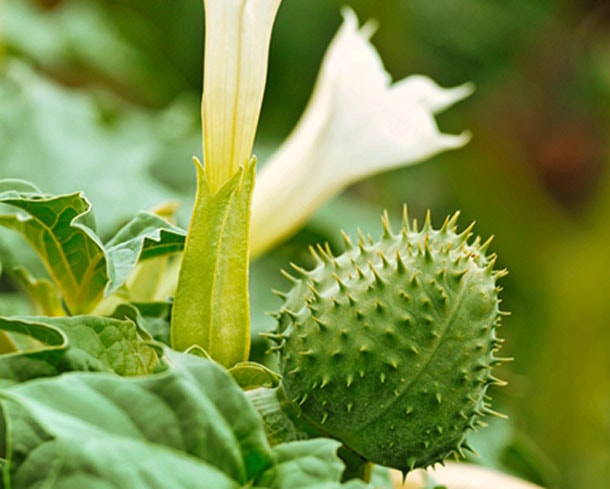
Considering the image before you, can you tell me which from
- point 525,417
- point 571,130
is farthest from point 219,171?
point 571,130

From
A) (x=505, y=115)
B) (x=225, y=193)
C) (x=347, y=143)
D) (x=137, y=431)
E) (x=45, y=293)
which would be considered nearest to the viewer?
(x=137, y=431)

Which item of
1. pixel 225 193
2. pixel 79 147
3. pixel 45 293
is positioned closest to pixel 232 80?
pixel 225 193

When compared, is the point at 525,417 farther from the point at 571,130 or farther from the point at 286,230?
the point at 286,230

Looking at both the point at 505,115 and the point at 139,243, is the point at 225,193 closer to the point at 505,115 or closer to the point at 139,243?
the point at 139,243

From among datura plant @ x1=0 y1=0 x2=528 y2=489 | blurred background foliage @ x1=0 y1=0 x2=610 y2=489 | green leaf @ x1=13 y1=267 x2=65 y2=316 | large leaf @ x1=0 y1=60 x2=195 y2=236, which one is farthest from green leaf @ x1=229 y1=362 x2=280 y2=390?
blurred background foliage @ x1=0 y1=0 x2=610 y2=489

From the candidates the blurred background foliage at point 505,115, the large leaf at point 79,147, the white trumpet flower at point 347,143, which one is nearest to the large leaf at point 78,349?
the white trumpet flower at point 347,143

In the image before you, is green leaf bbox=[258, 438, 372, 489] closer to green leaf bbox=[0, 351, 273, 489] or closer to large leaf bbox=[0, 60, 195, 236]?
green leaf bbox=[0, 351, 273, 489]

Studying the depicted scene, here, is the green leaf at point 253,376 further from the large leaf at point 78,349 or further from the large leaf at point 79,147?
the large leaf at point 79,147
